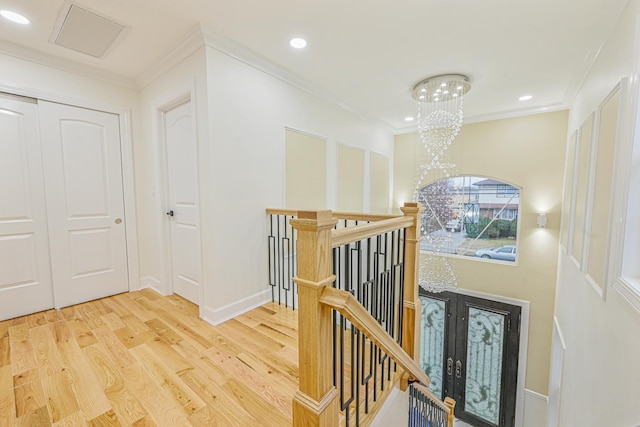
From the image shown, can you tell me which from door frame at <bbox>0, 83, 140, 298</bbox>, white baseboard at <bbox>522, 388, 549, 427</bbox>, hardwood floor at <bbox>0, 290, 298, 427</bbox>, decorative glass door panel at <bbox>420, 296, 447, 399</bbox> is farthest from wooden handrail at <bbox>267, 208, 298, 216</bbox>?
white baseboard at <bbox>522, 388, 549, 427</bbox>

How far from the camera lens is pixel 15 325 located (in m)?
2.36

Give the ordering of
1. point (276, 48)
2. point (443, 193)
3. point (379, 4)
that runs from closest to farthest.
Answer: point (379, 4) < point (276, 48) < point (443, 193)

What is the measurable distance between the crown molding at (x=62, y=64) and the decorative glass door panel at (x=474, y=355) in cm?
573

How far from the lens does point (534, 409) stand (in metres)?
4.18

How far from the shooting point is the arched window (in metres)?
4.53

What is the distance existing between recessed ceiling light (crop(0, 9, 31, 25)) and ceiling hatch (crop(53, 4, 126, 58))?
0.58ft

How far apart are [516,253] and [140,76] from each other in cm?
598

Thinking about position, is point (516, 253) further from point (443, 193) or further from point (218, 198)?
point (218, 198)

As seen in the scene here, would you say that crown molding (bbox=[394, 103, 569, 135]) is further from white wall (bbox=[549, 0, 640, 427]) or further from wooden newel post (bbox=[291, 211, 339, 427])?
wooden newel post (bbox=[291, 211, 339, 427])

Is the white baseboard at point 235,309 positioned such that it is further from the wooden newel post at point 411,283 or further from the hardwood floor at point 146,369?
the wooden newel post at point 411,283

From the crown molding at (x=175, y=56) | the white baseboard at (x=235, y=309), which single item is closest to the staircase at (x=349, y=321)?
the white baseboard at (x=235, y=309)

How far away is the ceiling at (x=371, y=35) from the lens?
2.01 m

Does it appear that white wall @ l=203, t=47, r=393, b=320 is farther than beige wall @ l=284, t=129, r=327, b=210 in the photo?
No

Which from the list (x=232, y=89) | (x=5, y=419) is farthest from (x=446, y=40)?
(x=5, y=419)
